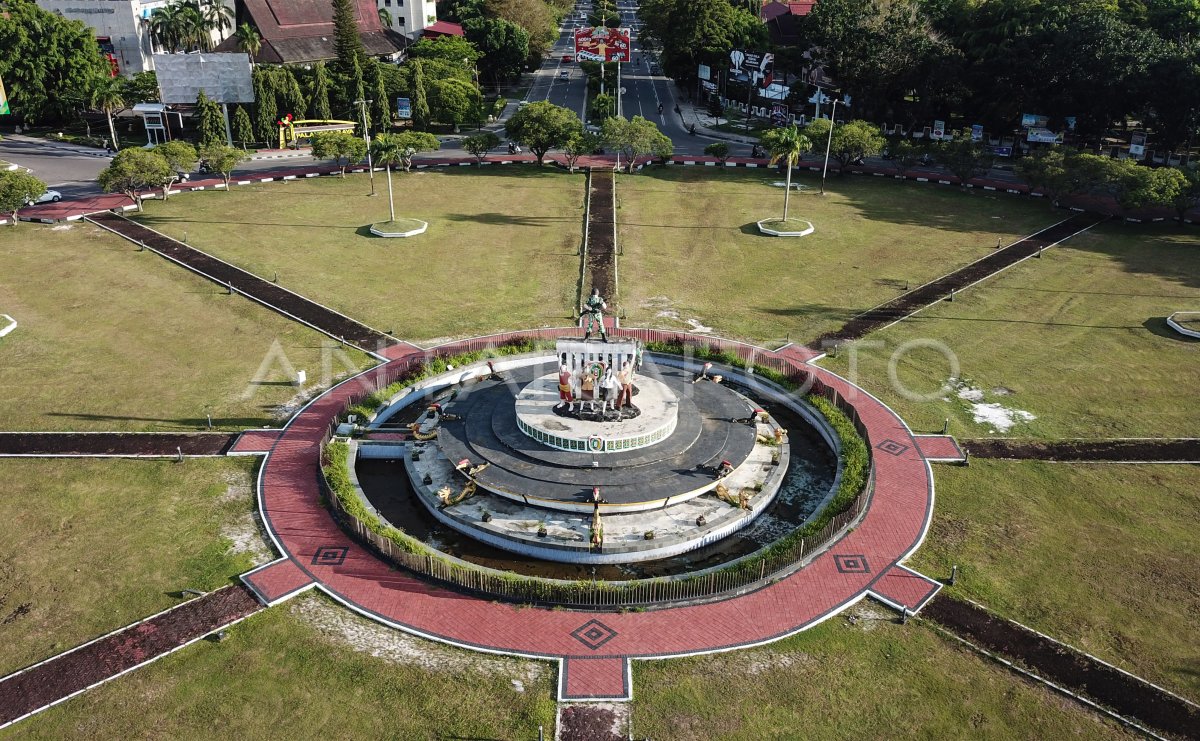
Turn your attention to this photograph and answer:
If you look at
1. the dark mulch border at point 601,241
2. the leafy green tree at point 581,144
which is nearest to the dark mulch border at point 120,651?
the dark mulch border at point 601,241

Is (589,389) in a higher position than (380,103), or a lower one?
lower

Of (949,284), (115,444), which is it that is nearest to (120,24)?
(115,444)

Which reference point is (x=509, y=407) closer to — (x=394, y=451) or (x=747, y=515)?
(x=394, y=451)

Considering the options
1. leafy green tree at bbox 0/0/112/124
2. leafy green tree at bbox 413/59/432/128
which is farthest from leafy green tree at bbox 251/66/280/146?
leafy green tree at bbox 0/0/112/124

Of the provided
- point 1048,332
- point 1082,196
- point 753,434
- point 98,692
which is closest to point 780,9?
point 1082,196

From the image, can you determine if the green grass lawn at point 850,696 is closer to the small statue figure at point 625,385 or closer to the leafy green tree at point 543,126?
the small statue figure at point 625,385

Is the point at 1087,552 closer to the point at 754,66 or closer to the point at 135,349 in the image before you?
the point at 135,349
